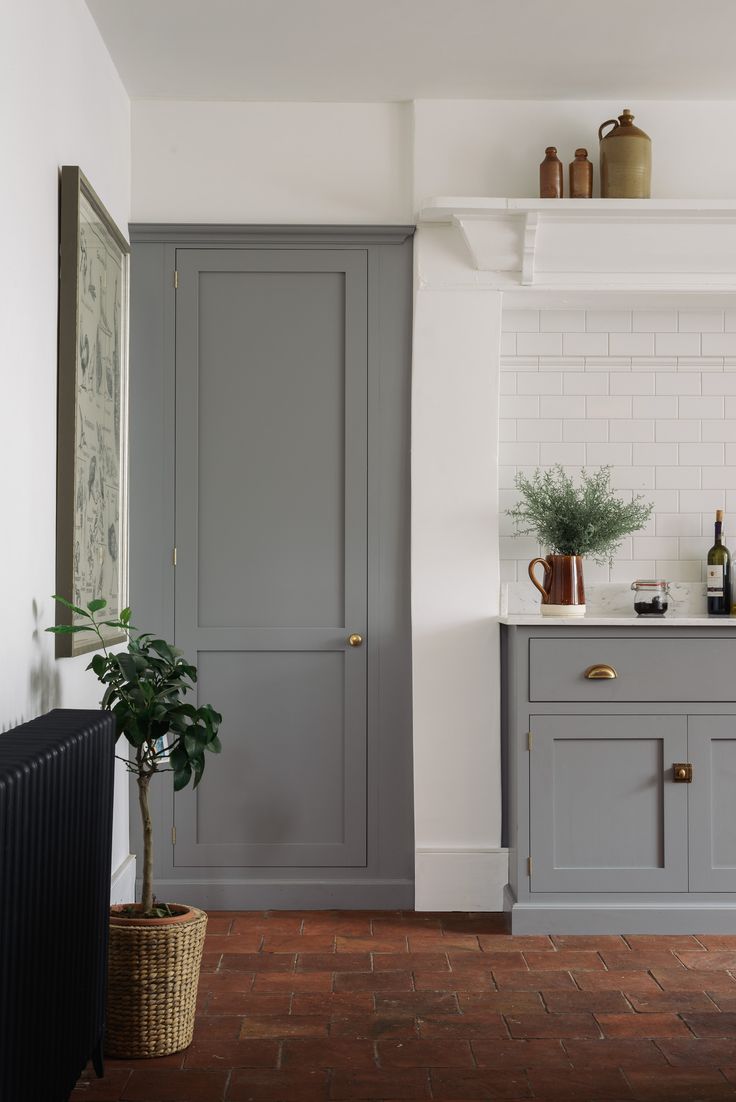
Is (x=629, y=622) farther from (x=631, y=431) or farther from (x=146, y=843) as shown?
(x=146, y=843)

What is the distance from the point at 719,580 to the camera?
12.8 feet

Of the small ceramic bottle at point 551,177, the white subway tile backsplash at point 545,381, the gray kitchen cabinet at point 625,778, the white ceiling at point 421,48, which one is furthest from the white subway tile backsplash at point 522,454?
the white ceiling at point 421,48

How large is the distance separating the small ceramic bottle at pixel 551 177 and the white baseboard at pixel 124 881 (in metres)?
2.74

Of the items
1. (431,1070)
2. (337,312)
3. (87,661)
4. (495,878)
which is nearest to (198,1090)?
(431,1070)

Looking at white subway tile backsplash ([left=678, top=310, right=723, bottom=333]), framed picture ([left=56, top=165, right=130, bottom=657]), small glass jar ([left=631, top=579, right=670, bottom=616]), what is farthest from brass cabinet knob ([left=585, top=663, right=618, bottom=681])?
framed picture ([left=56, top=165, right=130, bottom=657])

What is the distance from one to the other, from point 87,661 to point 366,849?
1298mm

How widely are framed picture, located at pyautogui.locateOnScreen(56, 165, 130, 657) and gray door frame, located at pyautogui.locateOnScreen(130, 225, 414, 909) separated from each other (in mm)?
101

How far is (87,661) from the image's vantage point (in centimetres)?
315

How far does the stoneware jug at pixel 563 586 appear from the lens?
3.67 m

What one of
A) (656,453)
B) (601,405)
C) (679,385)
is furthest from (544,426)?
(679,385)

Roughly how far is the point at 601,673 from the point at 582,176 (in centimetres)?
175

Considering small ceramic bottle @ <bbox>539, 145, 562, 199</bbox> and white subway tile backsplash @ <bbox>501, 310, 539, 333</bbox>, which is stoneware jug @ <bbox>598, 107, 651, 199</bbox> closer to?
small ceramic bottle @ <bbox>539, 145, 562, 199</bbox>

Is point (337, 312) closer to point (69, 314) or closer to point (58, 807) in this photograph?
point (69, 314)

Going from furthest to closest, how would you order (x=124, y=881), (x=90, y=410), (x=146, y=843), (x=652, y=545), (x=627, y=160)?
(x=652, y=545)
(x=627, y=160)
(x=124, y=881)
(x=90, y=410)
(x=146, y=843)
